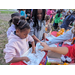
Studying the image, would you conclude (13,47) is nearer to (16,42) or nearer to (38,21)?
(16,42)

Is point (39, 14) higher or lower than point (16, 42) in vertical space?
higher

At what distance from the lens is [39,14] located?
4.37ft

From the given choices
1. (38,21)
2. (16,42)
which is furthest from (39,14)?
(16,42)

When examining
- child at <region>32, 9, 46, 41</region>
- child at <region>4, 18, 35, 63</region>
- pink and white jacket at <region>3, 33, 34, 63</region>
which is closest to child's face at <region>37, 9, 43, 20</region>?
child at <region>32, 9, 46, 41</region>

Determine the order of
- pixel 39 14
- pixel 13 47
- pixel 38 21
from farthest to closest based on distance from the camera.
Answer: pixel 38 21
pixel 39 14
pixel 13 47

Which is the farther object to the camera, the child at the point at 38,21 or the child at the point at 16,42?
the child at the point at 38,21

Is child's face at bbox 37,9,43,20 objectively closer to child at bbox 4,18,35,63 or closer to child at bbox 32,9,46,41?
child at bbox 32,9,46,41

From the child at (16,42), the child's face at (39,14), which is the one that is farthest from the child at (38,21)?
the child at (16,42)

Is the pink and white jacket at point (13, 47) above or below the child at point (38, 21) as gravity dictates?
below

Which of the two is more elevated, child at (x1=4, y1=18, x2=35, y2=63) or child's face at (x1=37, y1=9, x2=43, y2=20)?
child's face at (x1=37, y1=9, x2=43, y2=20)

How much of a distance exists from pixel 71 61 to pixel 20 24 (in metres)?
0.95

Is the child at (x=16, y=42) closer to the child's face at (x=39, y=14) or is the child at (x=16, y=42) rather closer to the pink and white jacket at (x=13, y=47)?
the pink and white jacket at (x=13, y=47)

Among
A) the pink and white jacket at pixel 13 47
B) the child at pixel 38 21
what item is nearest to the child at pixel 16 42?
the pink and white jacket at pixel 13 47

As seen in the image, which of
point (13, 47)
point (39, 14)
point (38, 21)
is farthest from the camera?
point (38, 21)
